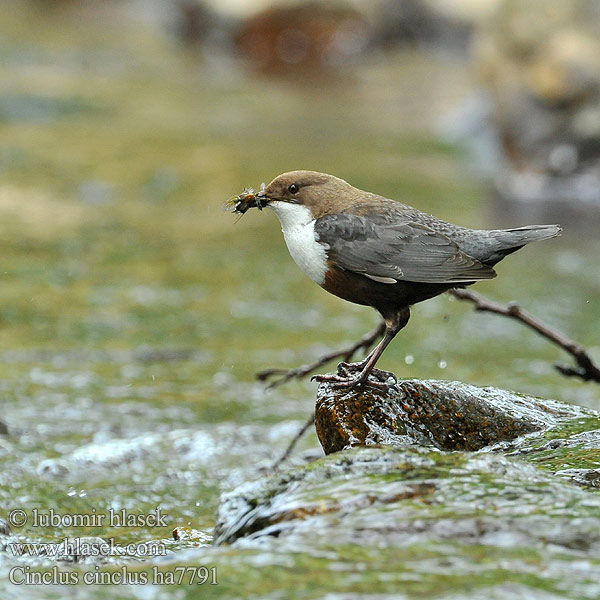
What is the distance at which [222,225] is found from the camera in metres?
9.81

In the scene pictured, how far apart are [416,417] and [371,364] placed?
255mm

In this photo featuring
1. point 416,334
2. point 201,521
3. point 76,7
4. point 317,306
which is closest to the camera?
point 201,521

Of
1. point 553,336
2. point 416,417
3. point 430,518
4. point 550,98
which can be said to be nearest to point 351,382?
point 416,417

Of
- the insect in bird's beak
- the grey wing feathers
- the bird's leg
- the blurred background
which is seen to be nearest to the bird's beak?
the insect in bird's beak

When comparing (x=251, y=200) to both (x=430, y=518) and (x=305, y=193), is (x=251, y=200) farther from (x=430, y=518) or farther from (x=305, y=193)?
(x=430, y=518)

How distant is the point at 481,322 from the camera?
24.6 feet

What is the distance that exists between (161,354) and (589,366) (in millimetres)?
3121

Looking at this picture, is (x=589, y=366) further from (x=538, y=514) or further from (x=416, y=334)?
(x=416, y=334)

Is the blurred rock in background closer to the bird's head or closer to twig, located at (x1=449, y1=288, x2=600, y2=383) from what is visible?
twig, located at (x1=449, y1=288, x2=600, y2=383)

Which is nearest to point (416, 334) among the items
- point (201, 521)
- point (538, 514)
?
point (201, 521)

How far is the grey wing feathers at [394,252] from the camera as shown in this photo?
3.64m

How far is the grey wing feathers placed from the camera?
3.64 m

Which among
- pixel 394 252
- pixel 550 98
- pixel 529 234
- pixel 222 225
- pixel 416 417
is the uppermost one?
pixel 529 234

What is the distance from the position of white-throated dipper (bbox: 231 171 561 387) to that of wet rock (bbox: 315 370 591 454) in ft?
0.31
